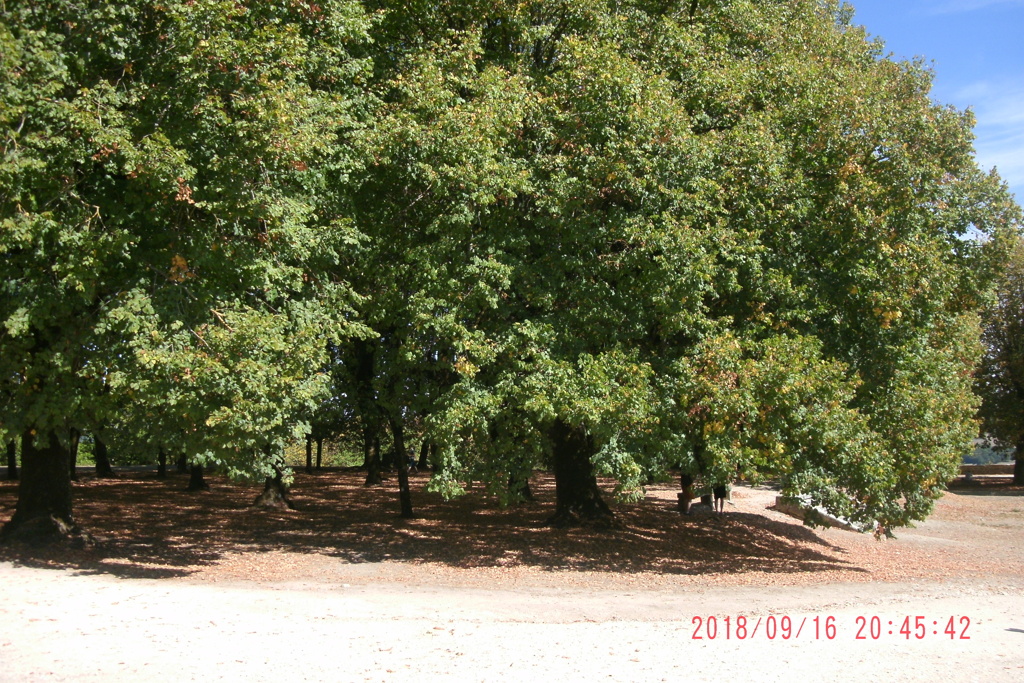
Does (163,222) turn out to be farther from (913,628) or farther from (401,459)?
(913,628)

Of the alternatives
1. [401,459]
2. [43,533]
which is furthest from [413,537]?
[43,533]

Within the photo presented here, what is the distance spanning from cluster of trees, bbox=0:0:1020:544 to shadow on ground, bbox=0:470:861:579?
168 centimetres

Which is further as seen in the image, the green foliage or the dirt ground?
the green foliage

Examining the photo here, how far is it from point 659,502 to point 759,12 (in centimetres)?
1202

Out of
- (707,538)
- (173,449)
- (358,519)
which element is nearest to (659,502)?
(707,538)

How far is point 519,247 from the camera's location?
37.1 feet

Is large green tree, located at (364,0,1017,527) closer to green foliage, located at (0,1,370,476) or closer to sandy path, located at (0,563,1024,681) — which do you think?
sandy path, located at (0,563,1024,681)

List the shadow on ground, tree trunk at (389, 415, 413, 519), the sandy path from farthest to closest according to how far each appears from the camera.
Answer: tree trunk at (389, 415, 413, 519)
the shadow on ground
the sandy path

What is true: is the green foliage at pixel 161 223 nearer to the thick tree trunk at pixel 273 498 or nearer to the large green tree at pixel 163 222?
the large green tree at pixel 163 222

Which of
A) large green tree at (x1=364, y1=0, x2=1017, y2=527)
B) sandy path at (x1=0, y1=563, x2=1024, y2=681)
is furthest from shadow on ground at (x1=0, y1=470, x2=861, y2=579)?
large green tree at (x1=364, y1=0, x2=1017, y2=527)

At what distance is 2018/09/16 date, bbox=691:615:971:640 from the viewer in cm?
812

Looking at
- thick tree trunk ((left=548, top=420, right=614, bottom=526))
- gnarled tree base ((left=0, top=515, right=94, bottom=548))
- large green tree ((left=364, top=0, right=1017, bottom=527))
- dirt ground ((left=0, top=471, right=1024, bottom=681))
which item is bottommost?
dirt ground ((left=0, top=471, right=1024, bottom=681))

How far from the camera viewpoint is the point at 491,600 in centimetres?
992

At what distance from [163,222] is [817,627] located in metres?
8.63
